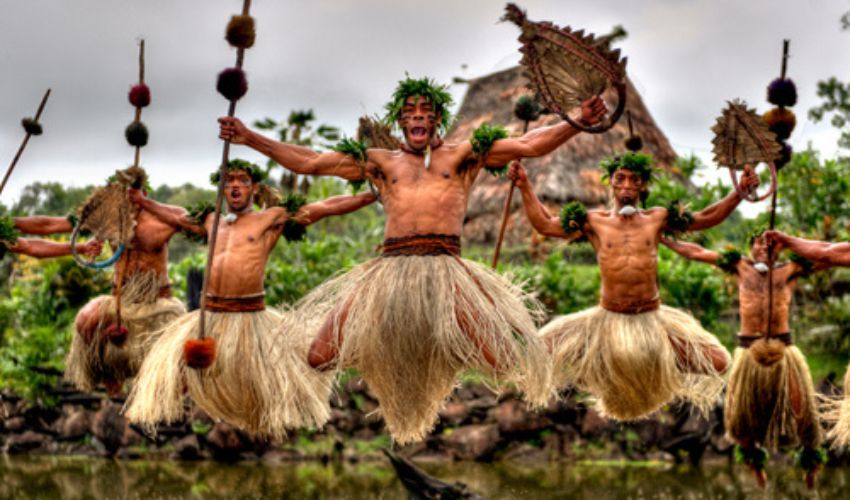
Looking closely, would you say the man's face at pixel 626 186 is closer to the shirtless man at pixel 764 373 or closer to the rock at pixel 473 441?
the shirtless man at pixel 764 373

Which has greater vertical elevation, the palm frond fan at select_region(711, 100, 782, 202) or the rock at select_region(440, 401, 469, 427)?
the palm frond fan at select_region(711, 100, 782, 202)

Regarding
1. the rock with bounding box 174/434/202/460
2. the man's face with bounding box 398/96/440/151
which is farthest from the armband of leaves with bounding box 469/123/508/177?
the rock with bounding box 174/434/202/460

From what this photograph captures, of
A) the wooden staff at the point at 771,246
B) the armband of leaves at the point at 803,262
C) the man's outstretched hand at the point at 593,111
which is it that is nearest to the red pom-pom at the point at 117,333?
the man's outstretched hand at the point at 593,111

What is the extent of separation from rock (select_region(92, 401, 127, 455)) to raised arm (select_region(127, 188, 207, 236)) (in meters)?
5.38

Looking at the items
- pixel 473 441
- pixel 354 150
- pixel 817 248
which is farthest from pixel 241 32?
pixel 473 441

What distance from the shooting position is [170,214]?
5348 millimetres

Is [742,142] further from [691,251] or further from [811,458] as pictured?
[811,458]

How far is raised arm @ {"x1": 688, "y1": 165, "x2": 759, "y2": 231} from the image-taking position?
4.99 meters

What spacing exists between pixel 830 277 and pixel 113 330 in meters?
8.91

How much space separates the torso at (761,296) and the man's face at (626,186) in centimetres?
149

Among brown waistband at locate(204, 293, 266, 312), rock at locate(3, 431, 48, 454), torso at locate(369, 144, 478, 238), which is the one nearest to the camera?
torso at locate(369, 144, 478, 238)

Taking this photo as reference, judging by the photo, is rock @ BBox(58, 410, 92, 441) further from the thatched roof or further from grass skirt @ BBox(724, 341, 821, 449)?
grass skirt @ BBox(724, 341, 821, 449)

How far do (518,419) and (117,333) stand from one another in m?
5.06

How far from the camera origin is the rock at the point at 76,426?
10508mm
